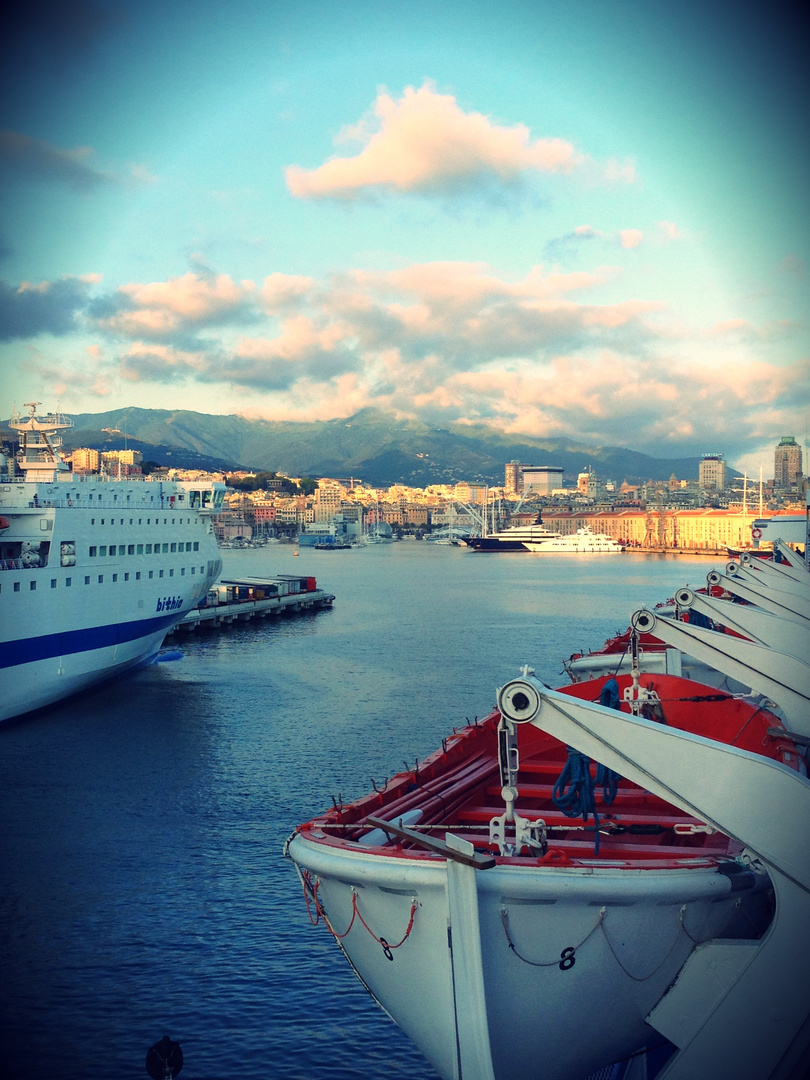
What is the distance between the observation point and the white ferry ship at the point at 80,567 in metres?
25.6

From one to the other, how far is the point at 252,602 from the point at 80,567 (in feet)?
98.0

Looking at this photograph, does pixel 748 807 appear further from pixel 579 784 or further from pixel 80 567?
pixel 80 567

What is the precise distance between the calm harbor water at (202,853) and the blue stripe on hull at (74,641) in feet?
5.97

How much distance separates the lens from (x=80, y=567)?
91.5 ft

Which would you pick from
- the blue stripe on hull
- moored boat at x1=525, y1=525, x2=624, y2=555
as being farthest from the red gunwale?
moored boat at x1=525, y1=525, x2=624, y2=555

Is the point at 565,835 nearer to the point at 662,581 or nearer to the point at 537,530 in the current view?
the point at 662,581

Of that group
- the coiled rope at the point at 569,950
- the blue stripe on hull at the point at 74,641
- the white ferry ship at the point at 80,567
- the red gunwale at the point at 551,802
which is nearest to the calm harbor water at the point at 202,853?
the white ferry ship at the point at 80,567

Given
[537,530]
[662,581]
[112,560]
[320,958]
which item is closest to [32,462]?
[112,560]

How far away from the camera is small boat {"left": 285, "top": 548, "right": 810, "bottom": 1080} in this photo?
6.77 m

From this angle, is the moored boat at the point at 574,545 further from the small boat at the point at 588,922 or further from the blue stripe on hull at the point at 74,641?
the small boat at the point at 588,922

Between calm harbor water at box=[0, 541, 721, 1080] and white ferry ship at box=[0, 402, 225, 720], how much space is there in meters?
1.38

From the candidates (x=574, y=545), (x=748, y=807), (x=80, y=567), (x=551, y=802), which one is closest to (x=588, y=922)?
(x=748, y=807)

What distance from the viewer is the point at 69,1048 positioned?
10820mm

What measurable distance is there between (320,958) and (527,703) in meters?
7.93
